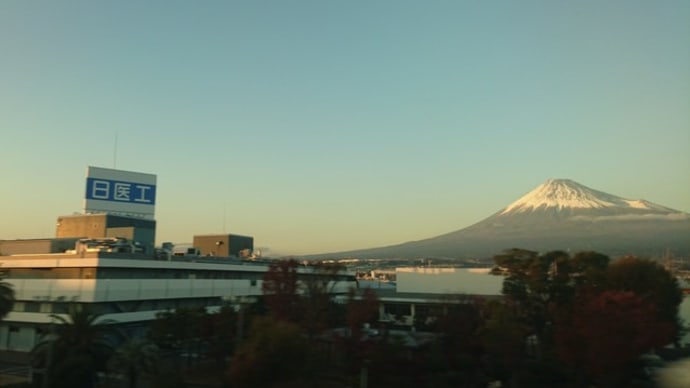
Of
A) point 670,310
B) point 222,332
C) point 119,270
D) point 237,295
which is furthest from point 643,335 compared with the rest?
point 237,295

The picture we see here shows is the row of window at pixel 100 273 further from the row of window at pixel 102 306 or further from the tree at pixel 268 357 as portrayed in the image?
the tree at pixel 268 357

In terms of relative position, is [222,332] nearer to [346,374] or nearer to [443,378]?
[346,374]

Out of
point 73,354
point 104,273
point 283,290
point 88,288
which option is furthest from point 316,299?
point 88,288

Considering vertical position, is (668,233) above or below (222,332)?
above

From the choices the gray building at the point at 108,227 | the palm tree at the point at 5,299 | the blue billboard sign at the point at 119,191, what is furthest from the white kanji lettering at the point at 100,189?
the palm tree at the point at 5,299

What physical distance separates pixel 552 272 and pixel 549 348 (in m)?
5.27

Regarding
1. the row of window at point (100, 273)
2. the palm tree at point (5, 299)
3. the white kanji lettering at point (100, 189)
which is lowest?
the palm tree at point (5, 299)

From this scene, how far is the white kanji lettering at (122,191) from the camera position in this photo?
209ft

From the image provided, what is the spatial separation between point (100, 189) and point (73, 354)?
36.5 metres

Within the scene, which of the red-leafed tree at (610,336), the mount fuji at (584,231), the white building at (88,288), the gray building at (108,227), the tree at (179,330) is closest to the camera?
the red-leafed tree at (610,336)

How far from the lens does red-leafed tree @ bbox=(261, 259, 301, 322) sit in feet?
128

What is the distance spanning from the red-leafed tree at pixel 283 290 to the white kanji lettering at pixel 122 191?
30.1 m

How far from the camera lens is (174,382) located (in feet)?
89.4

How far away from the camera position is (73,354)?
29469 mm
